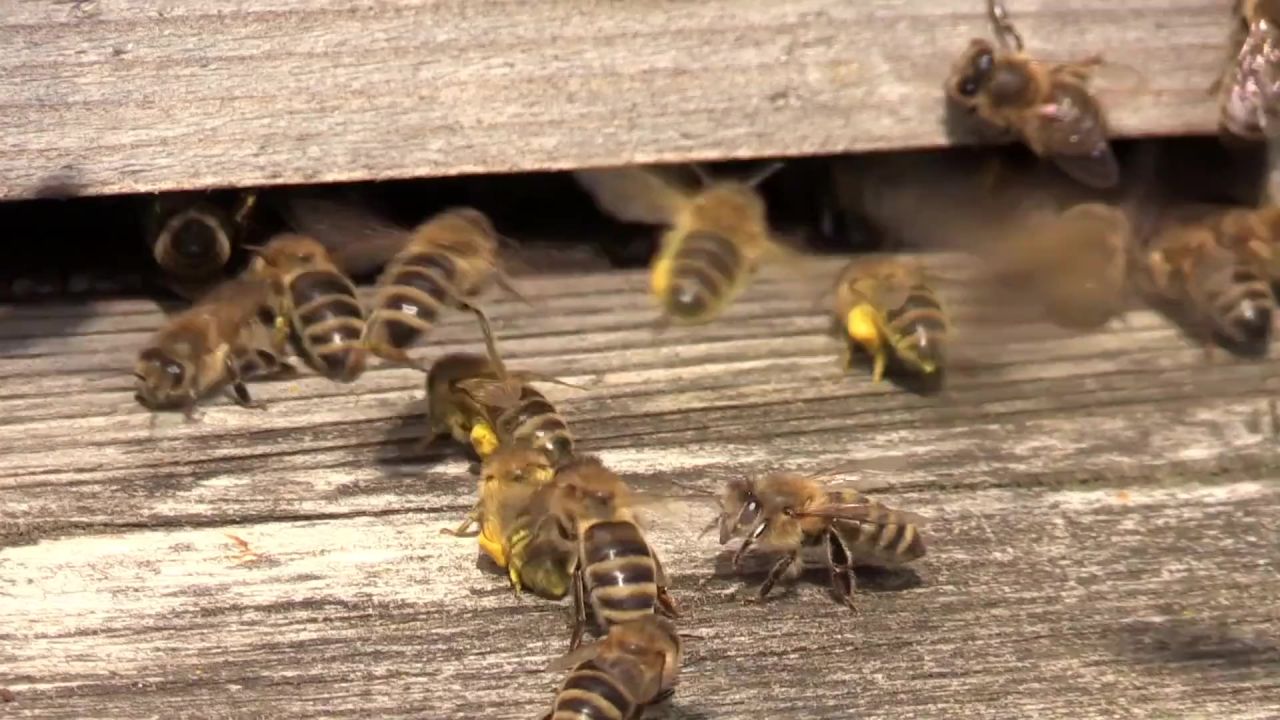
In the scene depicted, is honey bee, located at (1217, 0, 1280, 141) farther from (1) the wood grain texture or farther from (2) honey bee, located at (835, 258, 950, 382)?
(2) honey bee, located at (835, 258, 950, 382)

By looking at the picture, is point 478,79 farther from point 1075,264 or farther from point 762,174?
point 1075,264

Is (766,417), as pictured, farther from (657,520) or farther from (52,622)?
(52,622)

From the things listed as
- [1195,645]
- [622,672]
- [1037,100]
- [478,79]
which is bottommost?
[1195,645]

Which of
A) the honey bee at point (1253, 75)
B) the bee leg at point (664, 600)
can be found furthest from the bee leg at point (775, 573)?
the honey bee at point (1253, 75)

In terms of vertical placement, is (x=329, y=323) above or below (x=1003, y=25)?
below

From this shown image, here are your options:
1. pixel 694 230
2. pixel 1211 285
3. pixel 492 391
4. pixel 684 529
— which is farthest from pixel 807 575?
pixel 1211 285
